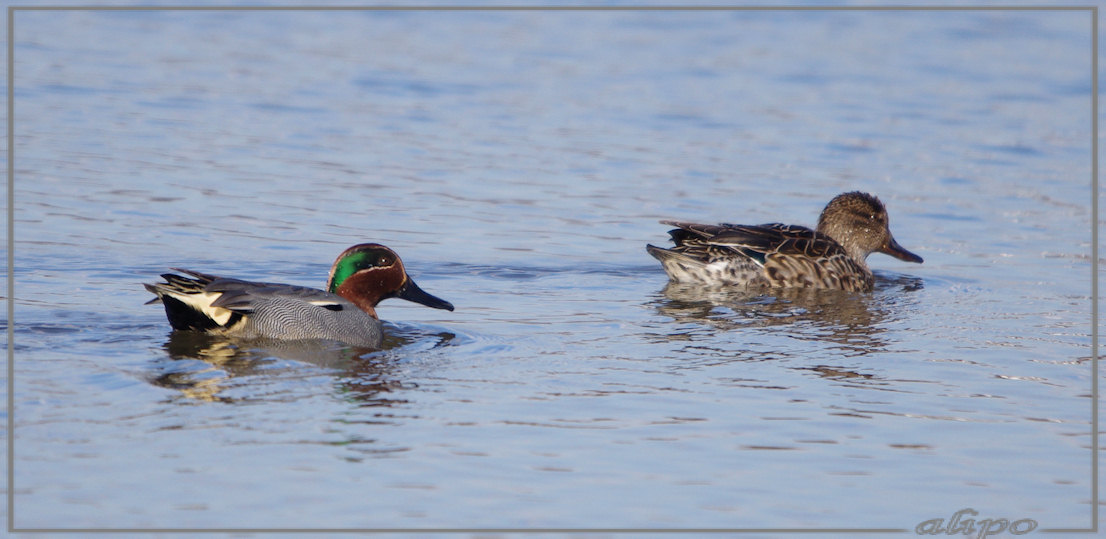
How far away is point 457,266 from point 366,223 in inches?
62.7

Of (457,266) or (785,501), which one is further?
(457,266)

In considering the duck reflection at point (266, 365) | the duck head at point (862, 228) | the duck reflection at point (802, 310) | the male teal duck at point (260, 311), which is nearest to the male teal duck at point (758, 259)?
the duck reflection at point (802, 310)

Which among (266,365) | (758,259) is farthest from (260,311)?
(758,259)

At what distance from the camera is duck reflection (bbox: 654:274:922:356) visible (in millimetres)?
8352

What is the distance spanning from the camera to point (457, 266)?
984 cm

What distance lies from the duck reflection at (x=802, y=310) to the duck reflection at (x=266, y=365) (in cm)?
185

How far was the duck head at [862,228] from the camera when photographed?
1080cm

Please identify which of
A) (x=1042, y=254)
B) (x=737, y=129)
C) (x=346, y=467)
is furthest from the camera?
(x=737, y=129)

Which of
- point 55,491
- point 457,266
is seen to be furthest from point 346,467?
point 457,266

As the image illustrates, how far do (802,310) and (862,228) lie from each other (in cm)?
185

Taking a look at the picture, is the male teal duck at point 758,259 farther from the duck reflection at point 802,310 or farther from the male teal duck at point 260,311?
the male teal duck at point 260,311

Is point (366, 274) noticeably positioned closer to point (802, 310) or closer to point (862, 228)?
point (802, 310)

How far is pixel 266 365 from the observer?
695cm

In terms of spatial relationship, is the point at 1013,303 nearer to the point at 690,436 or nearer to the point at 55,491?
the point at 690,436
